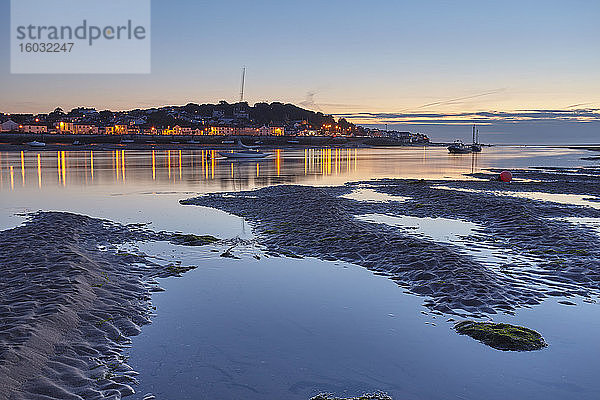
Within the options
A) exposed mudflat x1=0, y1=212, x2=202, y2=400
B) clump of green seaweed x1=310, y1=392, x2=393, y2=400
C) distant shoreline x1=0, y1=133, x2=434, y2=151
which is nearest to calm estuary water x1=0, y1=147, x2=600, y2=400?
clump of green seaweed x1=310, y1=392, x2=393, y2=400

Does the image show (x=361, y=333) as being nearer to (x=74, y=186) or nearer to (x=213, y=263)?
(x=213, y=263)

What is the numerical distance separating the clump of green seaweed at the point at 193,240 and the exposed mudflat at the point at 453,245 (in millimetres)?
1714

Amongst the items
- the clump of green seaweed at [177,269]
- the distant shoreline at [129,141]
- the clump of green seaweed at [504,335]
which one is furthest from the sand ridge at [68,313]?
the distant shoreline at [129,141]

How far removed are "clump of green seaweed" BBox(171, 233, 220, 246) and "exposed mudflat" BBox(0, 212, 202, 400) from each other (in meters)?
1.74

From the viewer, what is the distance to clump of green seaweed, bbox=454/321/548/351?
7.41m

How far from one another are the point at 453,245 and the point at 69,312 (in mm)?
10351

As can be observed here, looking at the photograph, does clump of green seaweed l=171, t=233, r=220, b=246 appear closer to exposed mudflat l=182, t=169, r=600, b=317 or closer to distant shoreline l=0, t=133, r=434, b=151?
exposed mudflat l=182, t=169, r=600, b=317

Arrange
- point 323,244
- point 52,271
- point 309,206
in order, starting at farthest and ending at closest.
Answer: point 309,206
point 323,244
point 52,271

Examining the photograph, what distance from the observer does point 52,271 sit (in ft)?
34.9

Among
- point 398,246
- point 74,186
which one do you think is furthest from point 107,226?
point 74,186

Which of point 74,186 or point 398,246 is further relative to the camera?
point 74,186

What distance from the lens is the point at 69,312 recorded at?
326 inches

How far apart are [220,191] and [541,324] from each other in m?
23.5

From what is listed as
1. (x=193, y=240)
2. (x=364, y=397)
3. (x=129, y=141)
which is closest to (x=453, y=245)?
(x=193, y=240)
